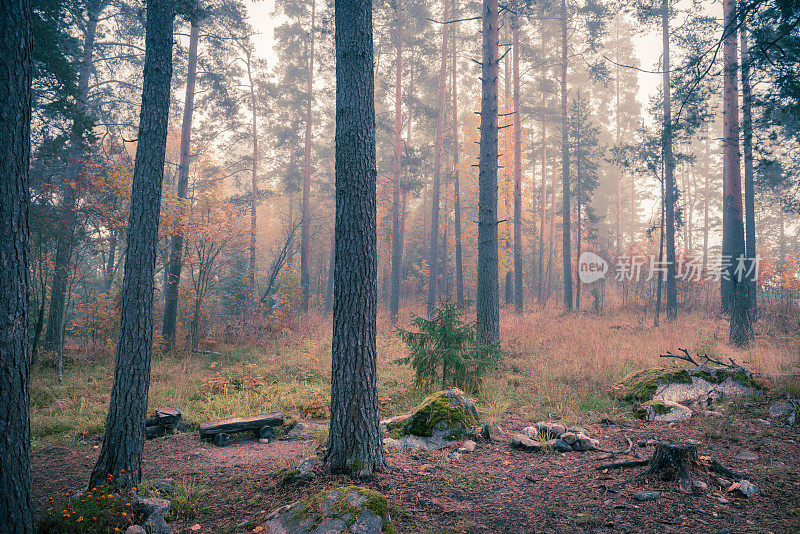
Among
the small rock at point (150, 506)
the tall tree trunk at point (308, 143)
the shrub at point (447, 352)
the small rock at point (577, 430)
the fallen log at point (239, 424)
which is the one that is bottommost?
the fallen log at point (239, 424)

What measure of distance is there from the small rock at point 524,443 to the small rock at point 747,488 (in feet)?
6.61

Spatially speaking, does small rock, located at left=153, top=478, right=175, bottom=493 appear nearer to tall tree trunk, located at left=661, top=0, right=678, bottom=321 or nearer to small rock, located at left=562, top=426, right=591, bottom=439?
small rock, located at left=562, top=426, right=591, bottom=439

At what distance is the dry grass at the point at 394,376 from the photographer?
686 centimetres

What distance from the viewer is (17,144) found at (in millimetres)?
2795

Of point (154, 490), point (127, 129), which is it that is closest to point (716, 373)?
point (154, 490)

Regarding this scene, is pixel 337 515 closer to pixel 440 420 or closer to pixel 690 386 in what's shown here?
pixel 440 420

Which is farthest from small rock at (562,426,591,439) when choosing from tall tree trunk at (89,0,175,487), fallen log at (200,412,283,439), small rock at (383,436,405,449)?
tall tree trunk at (89,0,175,487)

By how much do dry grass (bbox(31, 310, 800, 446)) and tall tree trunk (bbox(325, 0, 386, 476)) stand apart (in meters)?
A: 3.11

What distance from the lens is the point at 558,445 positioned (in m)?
5.06

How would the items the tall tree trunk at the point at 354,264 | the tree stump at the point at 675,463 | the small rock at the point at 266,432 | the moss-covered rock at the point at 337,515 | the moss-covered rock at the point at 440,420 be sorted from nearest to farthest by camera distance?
the moss-covered rock at the point at 337,515
the tree stump at the point at 675,463
the tall tree trunk at the point at 354,264
the moss-covered rock at the point at 440,420
the small rock at the point at 266,432

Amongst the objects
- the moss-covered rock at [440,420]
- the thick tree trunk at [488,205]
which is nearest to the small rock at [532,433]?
the moss-covered rock at [440,420]

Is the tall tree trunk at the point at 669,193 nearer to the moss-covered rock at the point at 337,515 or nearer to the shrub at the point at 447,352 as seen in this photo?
the shrub at the point at 447,352

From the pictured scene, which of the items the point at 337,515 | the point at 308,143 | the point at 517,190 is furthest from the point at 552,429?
the point at 308,143

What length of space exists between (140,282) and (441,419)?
4.20 meters
